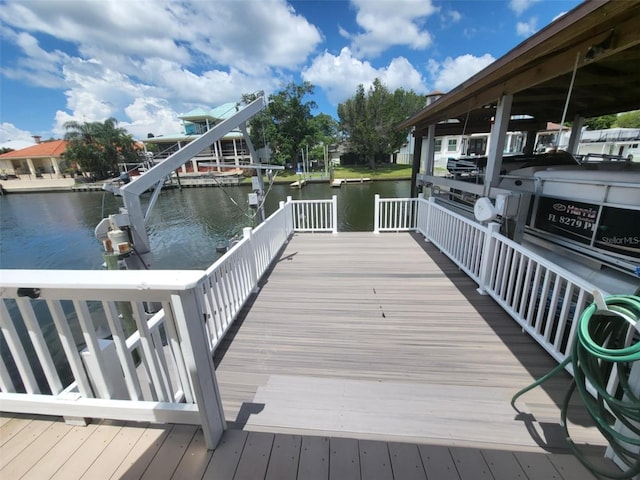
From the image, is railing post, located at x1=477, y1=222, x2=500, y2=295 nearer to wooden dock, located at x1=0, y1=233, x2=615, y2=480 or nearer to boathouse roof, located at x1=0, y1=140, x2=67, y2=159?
wooden dock, located at x1=0, y1=233, x2=615, y2=480

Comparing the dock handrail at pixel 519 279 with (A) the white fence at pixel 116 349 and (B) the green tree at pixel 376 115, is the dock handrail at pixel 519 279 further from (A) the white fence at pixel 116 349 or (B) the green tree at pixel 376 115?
(B) the green tree at pixel 376 115

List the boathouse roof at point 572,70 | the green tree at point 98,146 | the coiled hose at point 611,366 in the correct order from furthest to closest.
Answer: the green tree at point 98,146, the boathouse roof at point 572,70, the coiled hose at point 611,366

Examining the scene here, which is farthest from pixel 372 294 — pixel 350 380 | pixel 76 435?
pixel 76 435

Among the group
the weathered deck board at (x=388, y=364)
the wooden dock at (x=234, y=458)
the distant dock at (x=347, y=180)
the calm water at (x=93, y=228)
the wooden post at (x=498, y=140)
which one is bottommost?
the calm water at (x=93, y=228)

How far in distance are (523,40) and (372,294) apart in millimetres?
2871

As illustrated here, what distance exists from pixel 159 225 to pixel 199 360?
52.4 ft

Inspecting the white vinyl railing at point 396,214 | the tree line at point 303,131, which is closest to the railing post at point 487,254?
the white vinyl railing at point 396,214

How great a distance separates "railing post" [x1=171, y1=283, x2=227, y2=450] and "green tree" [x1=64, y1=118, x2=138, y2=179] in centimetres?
3864

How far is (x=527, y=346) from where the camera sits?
235 cm

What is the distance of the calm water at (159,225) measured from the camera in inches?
402

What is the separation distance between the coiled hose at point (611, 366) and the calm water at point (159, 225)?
4604 millimetres

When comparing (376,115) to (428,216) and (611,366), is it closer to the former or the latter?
(428,216)

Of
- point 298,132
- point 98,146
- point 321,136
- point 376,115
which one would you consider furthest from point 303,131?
point 98,146

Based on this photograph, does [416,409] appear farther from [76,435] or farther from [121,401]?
[76,435]
